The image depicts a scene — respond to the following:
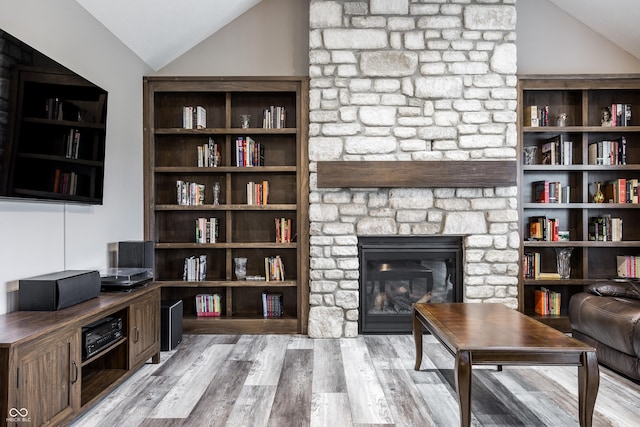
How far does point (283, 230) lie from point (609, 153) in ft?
10.4

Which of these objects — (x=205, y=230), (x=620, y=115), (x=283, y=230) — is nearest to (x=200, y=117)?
(x=205, y=230)

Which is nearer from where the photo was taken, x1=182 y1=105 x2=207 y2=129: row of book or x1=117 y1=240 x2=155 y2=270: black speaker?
x1=117 y1=240 x2=155 y2=270: black speaker

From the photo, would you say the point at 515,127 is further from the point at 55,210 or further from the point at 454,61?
the point at 55,210

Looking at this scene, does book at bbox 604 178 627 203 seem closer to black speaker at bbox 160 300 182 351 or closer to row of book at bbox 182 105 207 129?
row of book at bbox 182 105 207 129

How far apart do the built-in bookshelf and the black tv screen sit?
3.93 feet

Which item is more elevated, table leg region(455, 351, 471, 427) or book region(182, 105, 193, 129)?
book region(182, 105, 193, 129)

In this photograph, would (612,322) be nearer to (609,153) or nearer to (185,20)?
(609,153)

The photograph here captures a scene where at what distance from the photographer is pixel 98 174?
2.86 meters

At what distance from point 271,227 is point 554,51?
3234 mm

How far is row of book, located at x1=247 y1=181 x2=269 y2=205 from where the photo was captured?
4.00m

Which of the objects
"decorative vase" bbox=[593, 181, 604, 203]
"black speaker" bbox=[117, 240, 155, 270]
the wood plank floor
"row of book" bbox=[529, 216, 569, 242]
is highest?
"decorative vase" bbox=[593, 181, 604, 203]

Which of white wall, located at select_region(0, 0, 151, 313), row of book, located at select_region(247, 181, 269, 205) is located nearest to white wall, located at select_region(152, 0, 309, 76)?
white wall, located at select_region(0, 0, 151, 313)

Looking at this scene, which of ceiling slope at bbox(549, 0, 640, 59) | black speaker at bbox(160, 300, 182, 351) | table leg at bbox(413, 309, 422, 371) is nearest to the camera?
table leg at bbox(413, 309, 422, 371)

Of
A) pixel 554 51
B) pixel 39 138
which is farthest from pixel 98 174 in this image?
pixel 554 51
